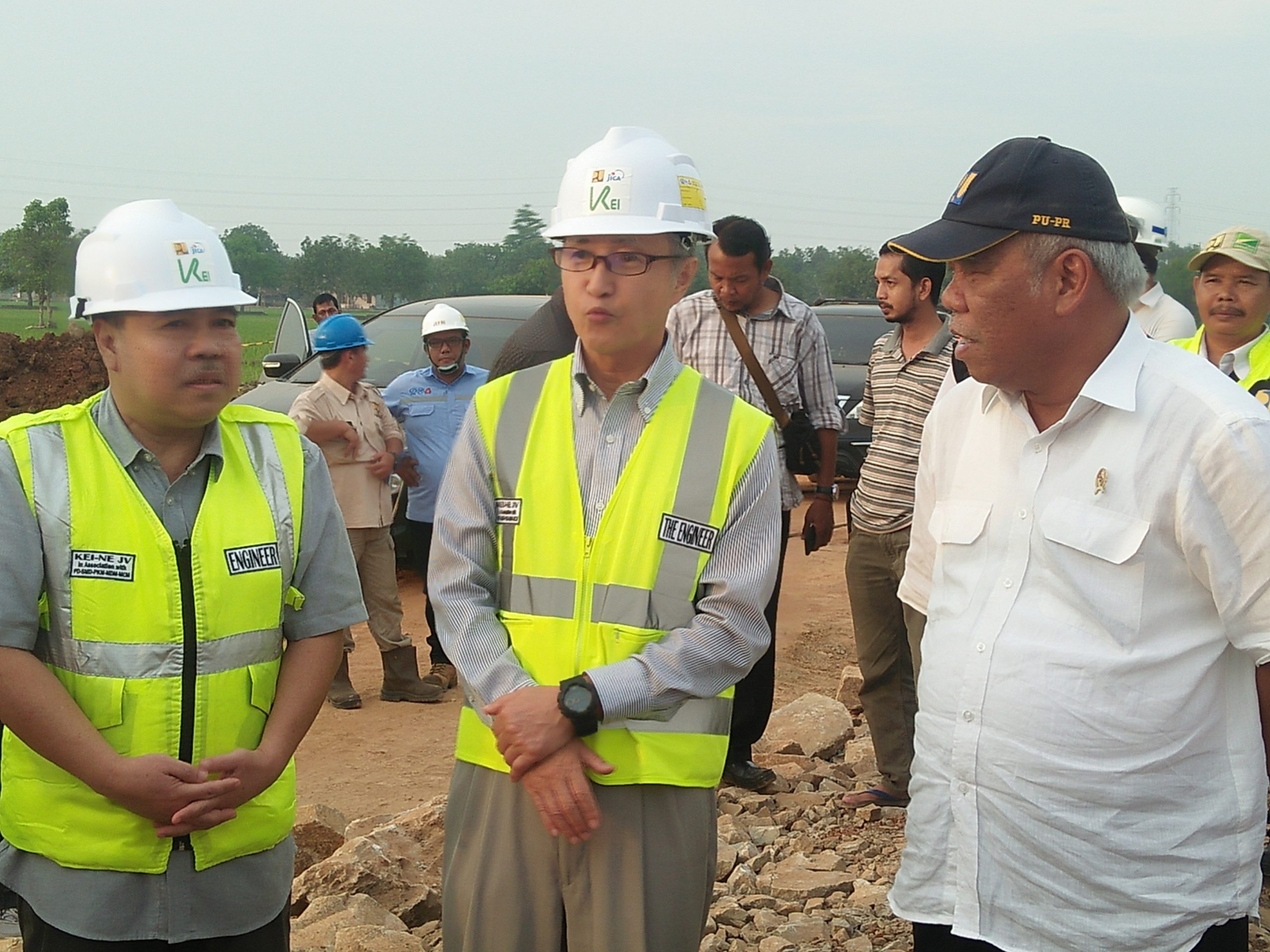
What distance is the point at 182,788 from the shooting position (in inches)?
95.3

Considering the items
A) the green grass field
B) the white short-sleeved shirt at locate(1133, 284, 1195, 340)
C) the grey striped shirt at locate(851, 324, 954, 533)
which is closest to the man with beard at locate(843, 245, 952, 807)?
the grey striped shirt at locate(851, 324, 954, 533)

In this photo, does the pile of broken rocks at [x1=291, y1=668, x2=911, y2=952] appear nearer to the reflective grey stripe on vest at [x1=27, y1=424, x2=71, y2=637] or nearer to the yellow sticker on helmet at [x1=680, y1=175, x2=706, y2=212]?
the reflective grey stripe on vest at [x1=27, y1=424, x2=71, y2=637]

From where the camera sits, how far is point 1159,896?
7.34ft

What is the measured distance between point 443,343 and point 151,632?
526cm

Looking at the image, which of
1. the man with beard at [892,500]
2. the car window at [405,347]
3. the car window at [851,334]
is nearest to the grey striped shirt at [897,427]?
the man with beard at [892,500]

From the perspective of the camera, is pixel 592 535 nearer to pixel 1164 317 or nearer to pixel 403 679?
pixel 1164 317

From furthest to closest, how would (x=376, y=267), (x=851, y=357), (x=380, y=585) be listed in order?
(x=376, y=267)
(x=851, y=357)
(x=380, y=585)

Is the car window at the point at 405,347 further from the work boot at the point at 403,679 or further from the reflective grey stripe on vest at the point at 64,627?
the reflective grey stripe on vest at the point at 64,627

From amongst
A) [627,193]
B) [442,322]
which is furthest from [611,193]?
[442,322]

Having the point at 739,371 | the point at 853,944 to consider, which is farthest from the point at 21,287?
the point at 853,944

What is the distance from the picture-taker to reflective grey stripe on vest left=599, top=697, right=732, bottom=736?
96.3 inches

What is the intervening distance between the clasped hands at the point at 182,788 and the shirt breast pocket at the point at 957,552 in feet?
4.64

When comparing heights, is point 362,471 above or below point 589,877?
above

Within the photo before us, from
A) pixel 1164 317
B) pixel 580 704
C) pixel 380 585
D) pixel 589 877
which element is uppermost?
pixel 1164 317
